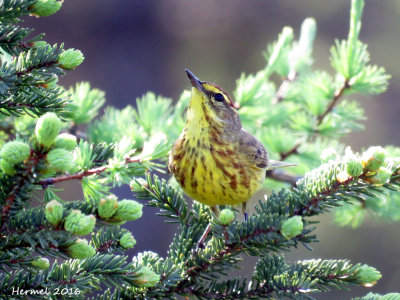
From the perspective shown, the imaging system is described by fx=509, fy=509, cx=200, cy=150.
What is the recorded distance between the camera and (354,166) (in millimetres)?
1849

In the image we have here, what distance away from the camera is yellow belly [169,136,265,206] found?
272 centimetres

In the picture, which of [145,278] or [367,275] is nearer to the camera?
[145,278]

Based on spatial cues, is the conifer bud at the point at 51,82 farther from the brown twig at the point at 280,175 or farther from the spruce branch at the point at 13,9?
the brown twig at the point at 280,175

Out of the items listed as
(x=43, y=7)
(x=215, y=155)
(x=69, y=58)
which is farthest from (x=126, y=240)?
(x=215, y=155)

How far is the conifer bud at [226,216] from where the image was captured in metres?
1.75

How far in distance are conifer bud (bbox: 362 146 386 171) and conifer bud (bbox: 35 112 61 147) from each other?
1.10m

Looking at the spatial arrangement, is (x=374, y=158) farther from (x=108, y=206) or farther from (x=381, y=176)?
(x=108, y=206)

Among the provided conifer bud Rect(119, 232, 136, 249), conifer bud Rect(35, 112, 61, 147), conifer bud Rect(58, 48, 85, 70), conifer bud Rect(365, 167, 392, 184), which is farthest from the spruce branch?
conifer bud Rect(365, 167, 392, 184)

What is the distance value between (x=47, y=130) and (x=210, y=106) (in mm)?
1902

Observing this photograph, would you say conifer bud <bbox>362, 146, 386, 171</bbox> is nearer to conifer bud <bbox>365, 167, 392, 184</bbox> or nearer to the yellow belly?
conifer bud <bbox>365, 167, 392, 184</bbox>

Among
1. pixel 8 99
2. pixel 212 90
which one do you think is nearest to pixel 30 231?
pixel 8 99

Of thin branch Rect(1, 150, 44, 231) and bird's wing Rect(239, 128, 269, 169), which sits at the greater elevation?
bird's wing Rect(239, 128, 269, 169)

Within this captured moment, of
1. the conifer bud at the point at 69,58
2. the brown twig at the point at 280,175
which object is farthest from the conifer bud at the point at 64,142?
the brown twig at the point at 280,175

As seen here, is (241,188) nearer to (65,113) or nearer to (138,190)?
(138,190)
